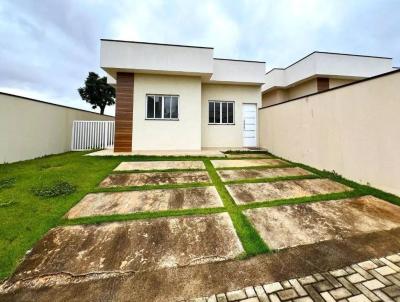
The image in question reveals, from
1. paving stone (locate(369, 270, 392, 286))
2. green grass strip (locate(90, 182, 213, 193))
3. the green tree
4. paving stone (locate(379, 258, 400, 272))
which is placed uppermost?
the green tree

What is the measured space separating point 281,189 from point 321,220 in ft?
4.40

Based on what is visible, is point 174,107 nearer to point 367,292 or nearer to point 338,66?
point 367,292

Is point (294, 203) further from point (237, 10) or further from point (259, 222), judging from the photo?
point (237, 10)

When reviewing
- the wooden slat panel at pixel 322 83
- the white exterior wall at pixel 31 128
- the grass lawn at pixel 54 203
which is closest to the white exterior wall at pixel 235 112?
the wooden slat panel at pixel 322 83

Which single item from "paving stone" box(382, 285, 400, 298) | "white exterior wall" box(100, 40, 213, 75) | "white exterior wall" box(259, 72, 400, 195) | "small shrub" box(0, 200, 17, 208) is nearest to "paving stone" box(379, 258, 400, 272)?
"paving stone" box(382, 285, 400, 298)

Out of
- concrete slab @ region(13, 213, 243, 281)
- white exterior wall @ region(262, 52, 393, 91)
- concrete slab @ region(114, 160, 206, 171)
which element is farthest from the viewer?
white exterior wall @ region(262, 52, 393, 91)

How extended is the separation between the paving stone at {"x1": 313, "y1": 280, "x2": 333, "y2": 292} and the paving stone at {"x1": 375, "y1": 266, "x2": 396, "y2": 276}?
0.62 metres

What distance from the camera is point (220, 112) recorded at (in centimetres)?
1027

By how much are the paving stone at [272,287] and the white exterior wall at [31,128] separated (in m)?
8.73

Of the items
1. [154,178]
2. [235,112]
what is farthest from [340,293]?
[235,112]

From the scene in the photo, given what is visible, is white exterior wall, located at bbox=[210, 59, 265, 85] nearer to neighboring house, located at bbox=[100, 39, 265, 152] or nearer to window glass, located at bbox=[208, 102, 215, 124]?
neighboring house, located at bbox=[100, 39, 265, 152]

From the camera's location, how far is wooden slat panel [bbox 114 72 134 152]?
328 inches

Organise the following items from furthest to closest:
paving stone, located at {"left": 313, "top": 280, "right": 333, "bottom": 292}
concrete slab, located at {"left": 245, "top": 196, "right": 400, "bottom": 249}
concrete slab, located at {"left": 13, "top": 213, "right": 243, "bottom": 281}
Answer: concrete slab, located at {"left": 245, "top": 196, "right": 400, "bottom": 249} → concrete slab, located at {"left": 13, "top": 213, "right": 243, "bottom": 281} → paving stone, located at {"left": 313, "top": 280, "right": 333, "bottom": 292}

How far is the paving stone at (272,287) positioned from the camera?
1.68 metres
